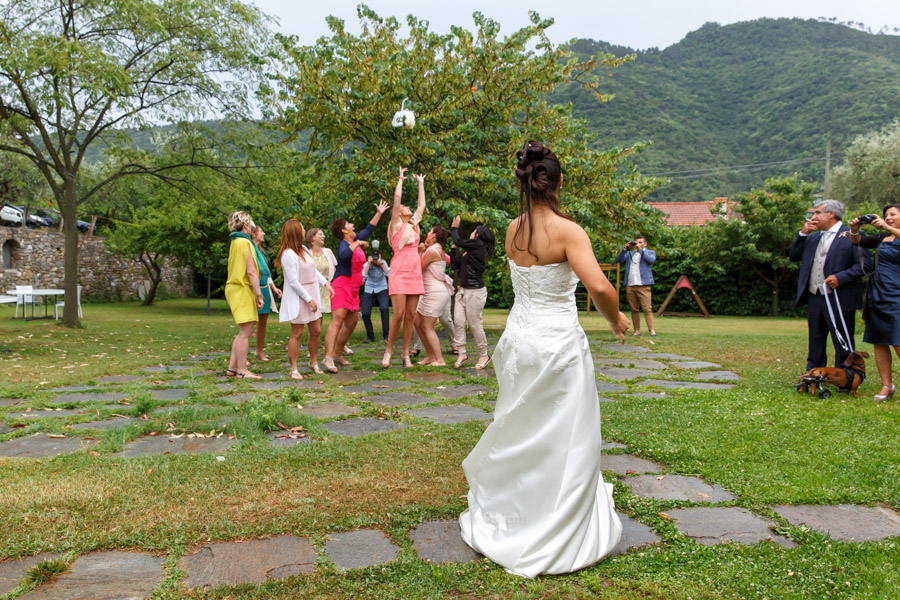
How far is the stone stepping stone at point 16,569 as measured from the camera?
246 centimetres

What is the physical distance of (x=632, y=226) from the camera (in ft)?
39.8

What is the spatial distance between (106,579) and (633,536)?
2.27 meters

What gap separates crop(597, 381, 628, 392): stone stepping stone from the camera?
6.84 m

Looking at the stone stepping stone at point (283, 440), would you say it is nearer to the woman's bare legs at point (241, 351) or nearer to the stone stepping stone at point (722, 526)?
the stone stepping stone at point (722, 526)

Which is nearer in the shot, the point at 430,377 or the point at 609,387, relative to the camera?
the point at 609,387

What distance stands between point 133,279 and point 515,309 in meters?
30.0

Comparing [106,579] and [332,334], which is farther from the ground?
[332,334]

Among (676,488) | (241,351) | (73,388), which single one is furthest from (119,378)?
(676,488)

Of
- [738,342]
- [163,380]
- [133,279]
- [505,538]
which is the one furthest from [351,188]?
[133,279]

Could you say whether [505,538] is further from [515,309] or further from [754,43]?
[754,43]

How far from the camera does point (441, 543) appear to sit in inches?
116

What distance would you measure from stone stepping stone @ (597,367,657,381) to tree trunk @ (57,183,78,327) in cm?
1176

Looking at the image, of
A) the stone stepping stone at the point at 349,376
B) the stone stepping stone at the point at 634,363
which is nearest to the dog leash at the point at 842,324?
the stone stepping stone at the point at 634,363

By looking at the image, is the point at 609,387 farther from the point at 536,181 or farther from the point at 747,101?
the point at 747,101
